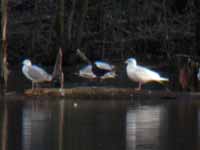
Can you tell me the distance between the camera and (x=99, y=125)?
48.2 ft

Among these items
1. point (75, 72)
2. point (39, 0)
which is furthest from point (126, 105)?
point (39, 0)

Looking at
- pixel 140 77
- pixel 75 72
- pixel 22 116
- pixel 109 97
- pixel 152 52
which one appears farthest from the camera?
pixel 152 52

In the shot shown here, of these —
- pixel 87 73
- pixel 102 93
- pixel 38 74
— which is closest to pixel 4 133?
pixel 102 93

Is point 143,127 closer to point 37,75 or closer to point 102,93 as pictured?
point 102,93

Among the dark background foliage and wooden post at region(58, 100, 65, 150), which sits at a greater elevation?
the dark background foliage

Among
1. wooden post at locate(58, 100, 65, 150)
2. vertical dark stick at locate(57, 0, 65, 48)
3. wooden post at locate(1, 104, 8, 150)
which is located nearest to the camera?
wooden post at locate(1, 104, 8, 150)

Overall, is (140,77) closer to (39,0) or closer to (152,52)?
(152,52)

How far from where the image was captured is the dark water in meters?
12.4

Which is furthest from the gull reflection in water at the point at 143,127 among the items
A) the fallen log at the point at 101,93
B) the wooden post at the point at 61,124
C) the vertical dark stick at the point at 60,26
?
the vertical dark stick at the point at 60,26

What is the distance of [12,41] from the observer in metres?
33.9

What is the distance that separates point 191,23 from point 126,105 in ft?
53.6

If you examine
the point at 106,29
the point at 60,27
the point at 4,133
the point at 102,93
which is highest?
the point at 106,29

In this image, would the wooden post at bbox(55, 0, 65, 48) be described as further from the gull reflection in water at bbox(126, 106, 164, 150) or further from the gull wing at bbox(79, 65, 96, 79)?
the gull reflection in water at bbox(126, 106, 164, 150)

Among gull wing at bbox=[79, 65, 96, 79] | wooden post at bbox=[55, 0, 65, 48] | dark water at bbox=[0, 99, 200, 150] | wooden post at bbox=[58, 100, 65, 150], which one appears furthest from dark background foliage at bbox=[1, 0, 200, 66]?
dark water at bbox=[0, 99, 200, 150]
